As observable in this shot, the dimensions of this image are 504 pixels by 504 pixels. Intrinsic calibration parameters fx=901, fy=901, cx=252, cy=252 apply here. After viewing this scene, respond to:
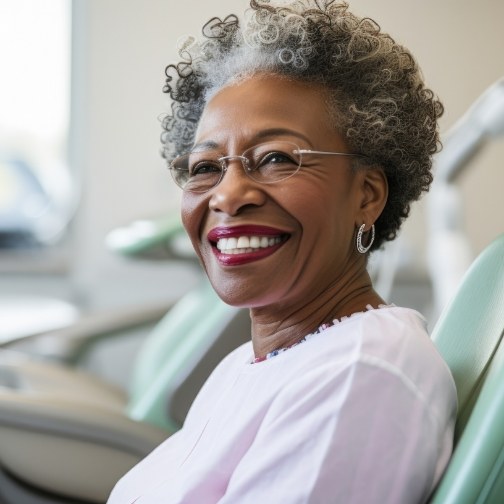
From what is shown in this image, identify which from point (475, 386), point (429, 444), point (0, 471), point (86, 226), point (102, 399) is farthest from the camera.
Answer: point (86, 226)

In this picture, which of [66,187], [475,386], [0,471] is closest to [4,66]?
[66,187]

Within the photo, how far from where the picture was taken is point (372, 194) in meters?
1.10

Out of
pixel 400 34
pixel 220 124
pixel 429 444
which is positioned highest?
pixel 400 34

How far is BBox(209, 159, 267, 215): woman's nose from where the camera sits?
1017mm

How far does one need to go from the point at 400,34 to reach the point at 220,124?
2.63 meters

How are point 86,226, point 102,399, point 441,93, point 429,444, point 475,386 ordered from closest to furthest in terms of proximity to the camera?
point 429,444, point 475,386, point 102,399, point 441,93, point 86,226

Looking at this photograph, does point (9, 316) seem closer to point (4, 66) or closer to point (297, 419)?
point (4, 66)

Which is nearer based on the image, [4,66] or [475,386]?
[475,386]

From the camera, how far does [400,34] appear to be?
352 centimetres

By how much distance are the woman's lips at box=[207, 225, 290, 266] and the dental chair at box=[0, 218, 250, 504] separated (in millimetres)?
705

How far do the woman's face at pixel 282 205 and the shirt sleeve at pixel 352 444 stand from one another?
0.66 ft

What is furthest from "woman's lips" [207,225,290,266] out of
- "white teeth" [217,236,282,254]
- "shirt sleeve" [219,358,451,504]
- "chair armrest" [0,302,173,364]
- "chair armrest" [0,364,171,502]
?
"chair armrest" [0,302,173,364]

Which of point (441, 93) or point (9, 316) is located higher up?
point (441, 93)

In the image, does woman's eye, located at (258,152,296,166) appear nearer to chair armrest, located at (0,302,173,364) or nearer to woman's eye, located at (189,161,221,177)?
woman's eye, located at (189,161,221,177)
